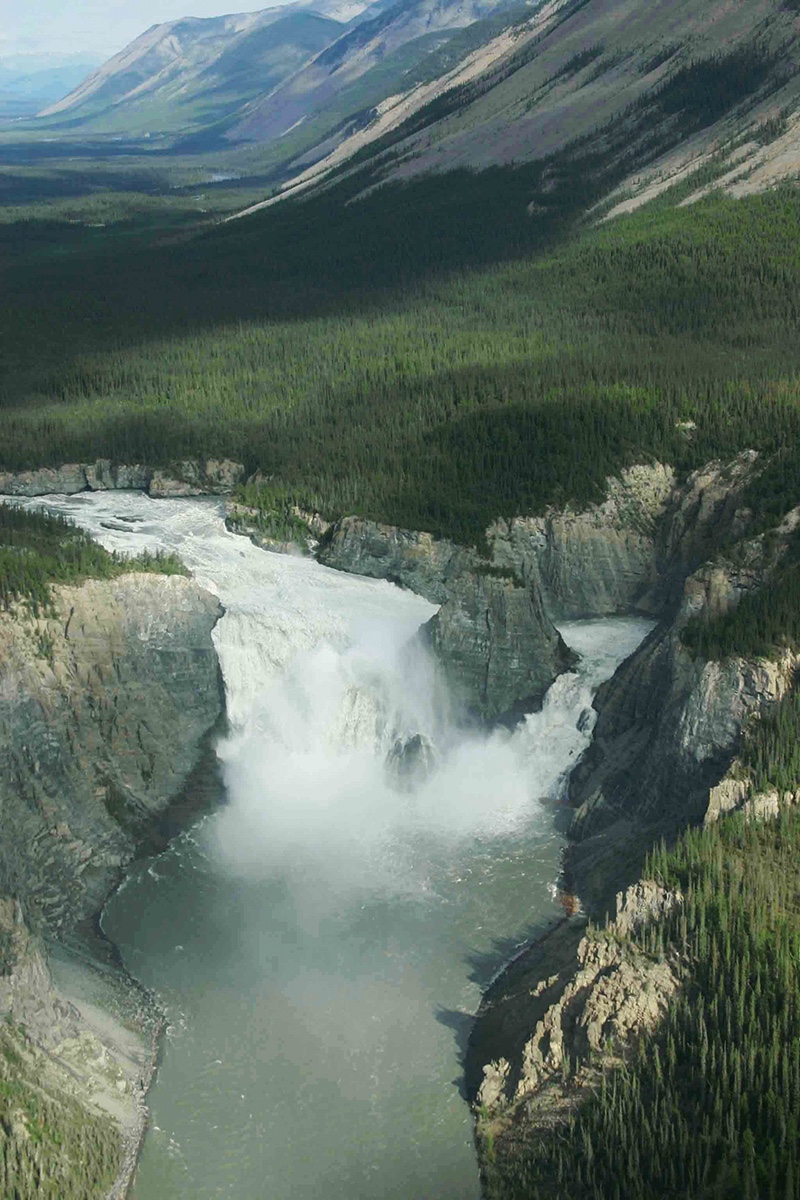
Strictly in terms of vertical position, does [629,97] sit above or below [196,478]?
above

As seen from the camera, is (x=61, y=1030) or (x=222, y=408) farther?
(x=222, y=408)

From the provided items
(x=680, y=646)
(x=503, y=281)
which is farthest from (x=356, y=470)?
(x=503, y=281)

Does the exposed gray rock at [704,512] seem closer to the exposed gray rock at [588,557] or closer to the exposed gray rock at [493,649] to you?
the exposed gray rock at [588,557]

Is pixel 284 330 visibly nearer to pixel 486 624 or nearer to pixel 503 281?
pixel 503 281

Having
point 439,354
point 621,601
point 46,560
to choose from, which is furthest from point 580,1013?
point 439,354

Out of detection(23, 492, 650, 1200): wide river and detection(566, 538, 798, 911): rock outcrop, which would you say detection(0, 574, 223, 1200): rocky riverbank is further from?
detection(566, 538, 798, 911): rock outcrop

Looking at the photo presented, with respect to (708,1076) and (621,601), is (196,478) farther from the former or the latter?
(708,1076)
